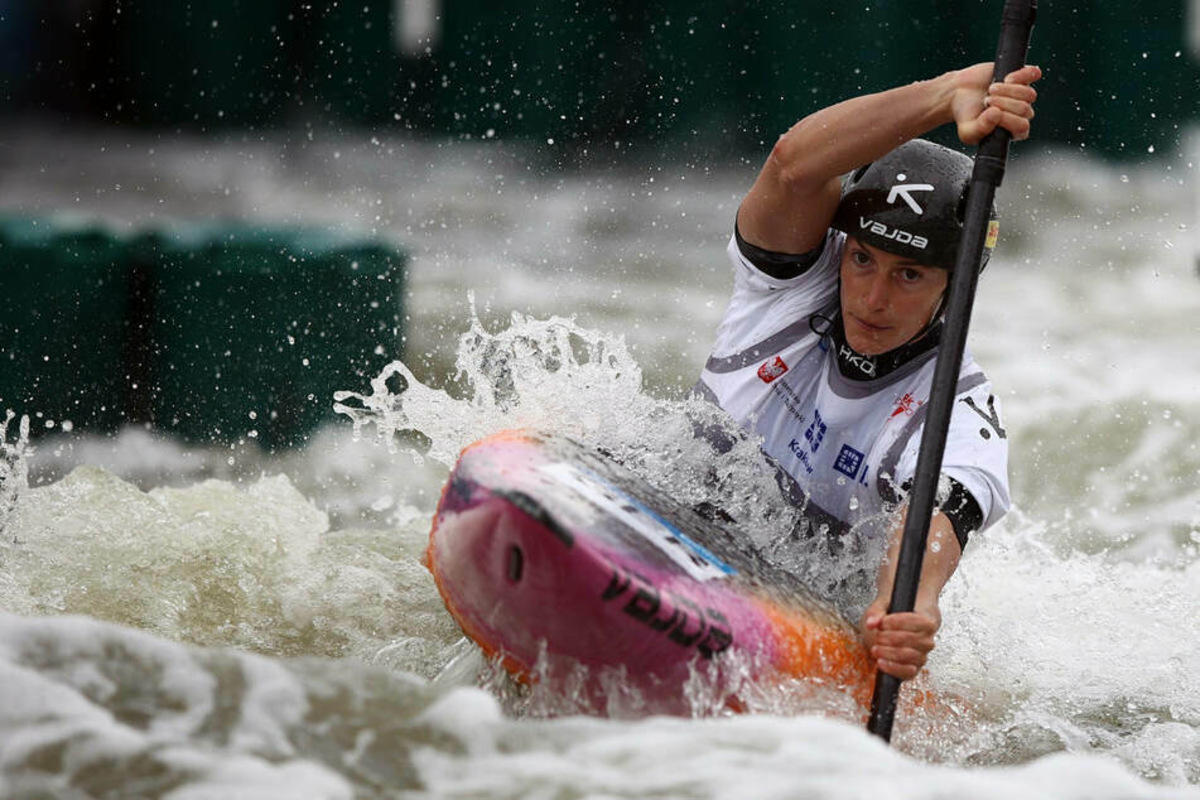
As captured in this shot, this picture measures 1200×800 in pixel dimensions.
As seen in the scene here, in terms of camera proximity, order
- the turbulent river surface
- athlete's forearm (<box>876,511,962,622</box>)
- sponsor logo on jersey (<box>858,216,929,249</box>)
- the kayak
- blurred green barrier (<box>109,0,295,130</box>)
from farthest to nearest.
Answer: blurred green barrier (<box>109,0,295,130</box>) < sponsor logo on jersey (<box>858,216,929,249</box>) < athlete's forearm (<box>876,511,962,622</box>) < the kayak < the turbulent river surface

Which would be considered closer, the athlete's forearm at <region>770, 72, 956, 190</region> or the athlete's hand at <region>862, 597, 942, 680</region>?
the athlete's hand at <region>862, 597, 942, 680</region>

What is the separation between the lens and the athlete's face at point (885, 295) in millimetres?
2514

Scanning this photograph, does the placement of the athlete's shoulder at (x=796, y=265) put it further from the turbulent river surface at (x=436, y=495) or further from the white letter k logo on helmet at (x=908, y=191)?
the turbulent river surface at (x=436, y=495)

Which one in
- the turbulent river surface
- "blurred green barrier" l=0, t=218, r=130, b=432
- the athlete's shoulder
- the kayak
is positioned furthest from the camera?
"blurred green barrier" l=0, t=218, r=130, b=432

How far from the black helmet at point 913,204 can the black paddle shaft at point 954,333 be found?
0.49 feet

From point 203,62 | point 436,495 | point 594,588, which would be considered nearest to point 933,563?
point 594,588

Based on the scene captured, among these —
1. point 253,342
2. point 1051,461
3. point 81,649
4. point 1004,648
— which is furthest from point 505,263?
point 81,649

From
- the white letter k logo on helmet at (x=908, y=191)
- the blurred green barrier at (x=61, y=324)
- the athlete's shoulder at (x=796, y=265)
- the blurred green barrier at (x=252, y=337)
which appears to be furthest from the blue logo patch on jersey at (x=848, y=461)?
the blurred green barrier at (x=61, y=324)

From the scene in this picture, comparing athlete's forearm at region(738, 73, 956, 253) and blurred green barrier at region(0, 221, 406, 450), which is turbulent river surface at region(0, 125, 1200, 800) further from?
athlete's forearm at region(738, 73, 956, 253)

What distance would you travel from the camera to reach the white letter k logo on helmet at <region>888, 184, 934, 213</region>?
8.14 feet

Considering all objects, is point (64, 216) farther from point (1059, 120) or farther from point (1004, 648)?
point (1059, 120)

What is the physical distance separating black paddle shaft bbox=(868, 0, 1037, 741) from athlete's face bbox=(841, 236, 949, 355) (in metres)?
0.23

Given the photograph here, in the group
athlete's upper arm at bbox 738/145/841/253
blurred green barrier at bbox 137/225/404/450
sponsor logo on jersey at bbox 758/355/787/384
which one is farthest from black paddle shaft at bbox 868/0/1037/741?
A: blurred green barrier at bbox 137/225/404/450

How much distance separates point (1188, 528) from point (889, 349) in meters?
3.78
